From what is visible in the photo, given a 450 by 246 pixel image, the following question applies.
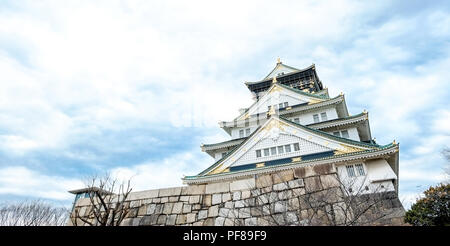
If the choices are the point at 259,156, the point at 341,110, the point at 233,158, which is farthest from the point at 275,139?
the point at 341,110

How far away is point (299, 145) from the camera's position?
15312mm

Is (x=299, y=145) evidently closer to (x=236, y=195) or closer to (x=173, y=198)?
(x=236, y=195)

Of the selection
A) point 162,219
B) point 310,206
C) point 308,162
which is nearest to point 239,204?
point 310,206

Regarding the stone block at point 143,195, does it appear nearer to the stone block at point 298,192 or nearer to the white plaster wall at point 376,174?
the stone block at point 298,192

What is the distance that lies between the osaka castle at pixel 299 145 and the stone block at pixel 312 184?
400cm

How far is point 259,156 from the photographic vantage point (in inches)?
630

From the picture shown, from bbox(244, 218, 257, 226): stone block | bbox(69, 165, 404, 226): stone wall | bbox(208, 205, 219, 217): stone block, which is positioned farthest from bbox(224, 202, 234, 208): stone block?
bbox(244, 218, 257, 226): stone block

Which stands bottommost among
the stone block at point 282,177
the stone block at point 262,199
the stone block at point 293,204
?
the stone block at point 293,204

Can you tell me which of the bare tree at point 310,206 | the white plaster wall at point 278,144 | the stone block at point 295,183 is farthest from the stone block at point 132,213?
the white plaster wall at point 278,144

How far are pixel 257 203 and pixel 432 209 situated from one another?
3471 millimetres

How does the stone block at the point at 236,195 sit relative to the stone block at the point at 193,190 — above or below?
below

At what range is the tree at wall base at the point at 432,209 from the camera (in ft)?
12.9
